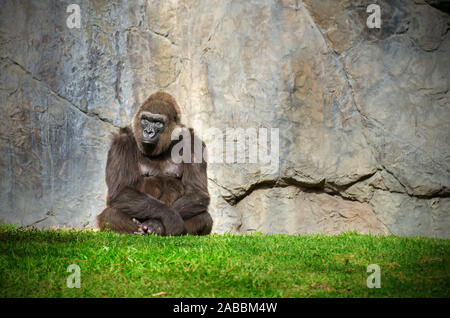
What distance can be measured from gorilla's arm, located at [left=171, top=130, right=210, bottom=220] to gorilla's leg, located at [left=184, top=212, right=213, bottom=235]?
0.20 feet

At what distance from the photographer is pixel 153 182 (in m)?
7.57

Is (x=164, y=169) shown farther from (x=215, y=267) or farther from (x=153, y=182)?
(x=215, y=267)

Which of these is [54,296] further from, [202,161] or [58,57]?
[58,57]

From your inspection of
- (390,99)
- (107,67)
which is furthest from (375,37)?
(107,67)

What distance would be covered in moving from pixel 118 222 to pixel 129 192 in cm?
44

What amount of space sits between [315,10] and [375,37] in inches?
41.0

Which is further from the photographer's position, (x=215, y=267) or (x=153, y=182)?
(x=153, y=182)

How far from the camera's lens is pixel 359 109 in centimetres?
802

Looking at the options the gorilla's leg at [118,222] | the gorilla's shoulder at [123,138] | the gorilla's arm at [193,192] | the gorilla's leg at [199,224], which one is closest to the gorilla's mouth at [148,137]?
the gorilla's shoulder at [123,138]

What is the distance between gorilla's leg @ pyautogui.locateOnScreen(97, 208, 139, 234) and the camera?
7.15m

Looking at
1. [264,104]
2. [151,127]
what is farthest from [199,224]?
[264,104]

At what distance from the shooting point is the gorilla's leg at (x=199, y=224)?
24.3ft

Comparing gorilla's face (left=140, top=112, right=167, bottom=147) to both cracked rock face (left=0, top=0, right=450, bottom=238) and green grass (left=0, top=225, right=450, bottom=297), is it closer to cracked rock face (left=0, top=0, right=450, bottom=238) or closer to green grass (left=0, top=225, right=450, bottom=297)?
cracked rock face (left=0, top=0, right=450, bottom=238)

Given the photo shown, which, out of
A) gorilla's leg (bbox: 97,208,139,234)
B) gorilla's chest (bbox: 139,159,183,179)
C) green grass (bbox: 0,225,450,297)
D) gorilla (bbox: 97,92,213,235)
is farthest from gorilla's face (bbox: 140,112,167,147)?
green grass (bbox: 0,225,450,297)
